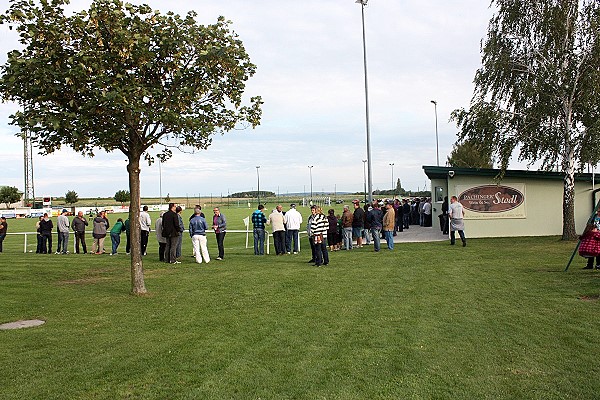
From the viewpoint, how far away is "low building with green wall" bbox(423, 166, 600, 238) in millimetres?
23844

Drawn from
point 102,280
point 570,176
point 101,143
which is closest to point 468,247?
point 570,176

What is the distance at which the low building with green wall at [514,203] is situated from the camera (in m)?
23.8

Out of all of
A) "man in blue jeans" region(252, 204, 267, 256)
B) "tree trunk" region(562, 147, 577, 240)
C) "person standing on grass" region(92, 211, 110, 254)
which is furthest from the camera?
"tree trunk" region(562, 147, 577, 240)

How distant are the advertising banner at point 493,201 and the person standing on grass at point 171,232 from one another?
12.7m

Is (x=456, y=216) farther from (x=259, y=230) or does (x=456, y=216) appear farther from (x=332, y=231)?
(x=259, y=230)

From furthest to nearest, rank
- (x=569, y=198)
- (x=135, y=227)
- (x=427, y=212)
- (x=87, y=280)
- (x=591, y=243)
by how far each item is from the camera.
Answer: (x=427, y=212) < (x=569, y=198) < (x=87, y=280) < (x=591, y=243) < (x=135, y=227)

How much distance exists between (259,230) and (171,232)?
3.36 m

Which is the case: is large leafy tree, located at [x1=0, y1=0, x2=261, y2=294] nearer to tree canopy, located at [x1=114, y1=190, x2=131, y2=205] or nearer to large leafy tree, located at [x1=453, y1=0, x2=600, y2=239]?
large leafy tree, located at [x1=453, y1=0, x2=600, y2=239]

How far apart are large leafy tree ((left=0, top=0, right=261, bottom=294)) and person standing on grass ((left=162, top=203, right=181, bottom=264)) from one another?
5336 mm

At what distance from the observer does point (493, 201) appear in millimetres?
23938

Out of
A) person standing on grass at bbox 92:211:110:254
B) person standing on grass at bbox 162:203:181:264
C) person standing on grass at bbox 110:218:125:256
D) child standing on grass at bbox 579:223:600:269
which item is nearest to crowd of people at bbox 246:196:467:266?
person standing on grass at bbox 162:203:181:264

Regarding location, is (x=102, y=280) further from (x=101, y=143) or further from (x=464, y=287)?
(x=464, y=287)

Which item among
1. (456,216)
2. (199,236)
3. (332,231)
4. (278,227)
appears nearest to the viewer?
(199,236)

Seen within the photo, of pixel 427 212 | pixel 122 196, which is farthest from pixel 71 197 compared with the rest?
pixel 427 212
